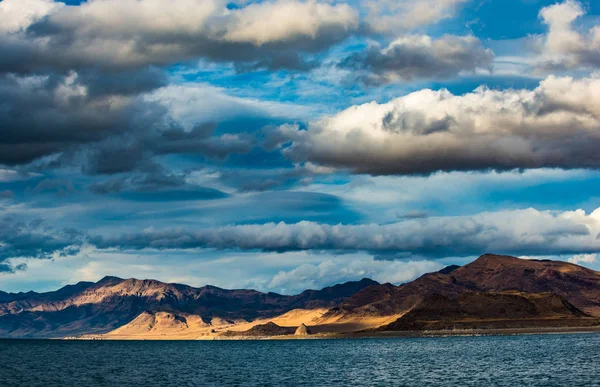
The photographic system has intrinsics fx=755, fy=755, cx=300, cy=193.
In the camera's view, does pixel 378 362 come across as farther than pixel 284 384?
Yes

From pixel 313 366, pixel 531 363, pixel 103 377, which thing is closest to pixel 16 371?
pixel 103 377

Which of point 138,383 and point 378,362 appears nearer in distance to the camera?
point 138,383

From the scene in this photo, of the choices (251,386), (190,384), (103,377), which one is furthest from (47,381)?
(251,386)

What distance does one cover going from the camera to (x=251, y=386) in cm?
13500

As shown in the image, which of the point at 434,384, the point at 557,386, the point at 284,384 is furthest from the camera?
the point at 284,384

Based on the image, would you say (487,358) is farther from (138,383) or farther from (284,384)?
(138,383)

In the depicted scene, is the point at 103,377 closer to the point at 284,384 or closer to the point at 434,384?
the point at 284,384

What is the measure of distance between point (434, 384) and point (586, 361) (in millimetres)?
53284

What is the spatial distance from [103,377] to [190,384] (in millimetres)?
29047

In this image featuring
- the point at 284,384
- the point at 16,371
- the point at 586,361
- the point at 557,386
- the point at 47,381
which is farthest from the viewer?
the point at 16,371

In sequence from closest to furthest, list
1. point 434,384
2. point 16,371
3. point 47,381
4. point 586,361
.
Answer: point 434,384, point 47,381, point 586,361, point 16,371

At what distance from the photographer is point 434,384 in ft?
417

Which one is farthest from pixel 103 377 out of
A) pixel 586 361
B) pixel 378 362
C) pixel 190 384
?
pixel 586 361

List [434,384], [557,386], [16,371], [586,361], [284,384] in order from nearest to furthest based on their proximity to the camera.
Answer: [557,386] → [434,384] → [284,384] → [586,361] → [16,371]
